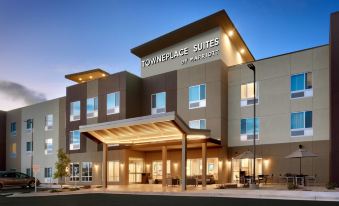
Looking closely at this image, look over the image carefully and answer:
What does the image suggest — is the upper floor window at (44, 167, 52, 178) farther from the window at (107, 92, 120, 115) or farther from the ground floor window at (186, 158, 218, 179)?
the ground floor window at (186, 158, 218, 179)

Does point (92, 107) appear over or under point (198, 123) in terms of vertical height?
over

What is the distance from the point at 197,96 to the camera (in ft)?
108

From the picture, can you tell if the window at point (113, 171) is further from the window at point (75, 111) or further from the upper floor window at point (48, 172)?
the upper floor window at point (48, 172)

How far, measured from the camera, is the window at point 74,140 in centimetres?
3903

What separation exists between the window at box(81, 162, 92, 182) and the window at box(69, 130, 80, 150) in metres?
2.27

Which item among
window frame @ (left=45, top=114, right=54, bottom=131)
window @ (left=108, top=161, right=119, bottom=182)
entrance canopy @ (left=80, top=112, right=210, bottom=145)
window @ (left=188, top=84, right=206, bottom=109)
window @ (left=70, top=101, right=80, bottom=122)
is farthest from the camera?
window frame @ (left=45, top=114, right=54, bottom=131)

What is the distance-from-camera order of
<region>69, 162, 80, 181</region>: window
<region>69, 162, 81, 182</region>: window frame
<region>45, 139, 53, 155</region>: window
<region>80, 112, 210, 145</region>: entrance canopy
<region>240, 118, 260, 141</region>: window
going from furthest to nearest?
<region>45, 139, 53, 155</region>: window
<region>69, 162, 80, 181</region>: window
<region>69, 162, 81, 182</region>: window frame
<region>240, 118, 260, 141</region>: window
<region>80, 112, 210, 145</region>: entrance canopy

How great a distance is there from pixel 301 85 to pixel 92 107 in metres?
20.5

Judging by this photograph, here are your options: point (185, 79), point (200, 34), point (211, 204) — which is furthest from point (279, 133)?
point (211, 204)

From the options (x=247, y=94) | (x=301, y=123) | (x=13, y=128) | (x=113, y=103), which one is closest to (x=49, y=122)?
(x=13, y=128)

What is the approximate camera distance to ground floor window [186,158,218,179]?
104 feet

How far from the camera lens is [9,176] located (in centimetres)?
3612

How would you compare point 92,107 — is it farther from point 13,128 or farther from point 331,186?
point 331,186

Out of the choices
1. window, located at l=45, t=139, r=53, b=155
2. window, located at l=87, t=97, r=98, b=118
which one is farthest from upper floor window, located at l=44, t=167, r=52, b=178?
window, located at l=87, t=97, r=98, b=118
